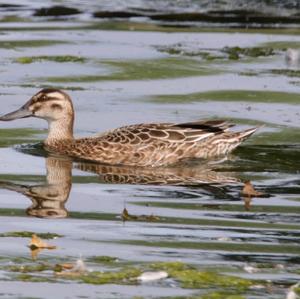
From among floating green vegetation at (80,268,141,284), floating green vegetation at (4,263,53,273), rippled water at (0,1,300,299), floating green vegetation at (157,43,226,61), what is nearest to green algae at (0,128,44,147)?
rippled water at (0,1,300,299)

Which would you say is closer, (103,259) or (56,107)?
(103,259)

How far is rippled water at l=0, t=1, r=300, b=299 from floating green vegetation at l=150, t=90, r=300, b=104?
26 millimetres

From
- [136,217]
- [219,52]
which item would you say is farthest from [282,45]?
[136,217]

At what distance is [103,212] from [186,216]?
73 centimetres

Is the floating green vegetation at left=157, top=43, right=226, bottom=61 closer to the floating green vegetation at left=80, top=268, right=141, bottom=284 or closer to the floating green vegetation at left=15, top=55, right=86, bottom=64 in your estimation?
the floating green vegetation at left=15, top=55, right=86, bottom=64

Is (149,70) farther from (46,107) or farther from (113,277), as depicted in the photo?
(113,277)

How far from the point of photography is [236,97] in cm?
1916

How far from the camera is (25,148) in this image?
16141mm

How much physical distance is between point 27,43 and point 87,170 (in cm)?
763

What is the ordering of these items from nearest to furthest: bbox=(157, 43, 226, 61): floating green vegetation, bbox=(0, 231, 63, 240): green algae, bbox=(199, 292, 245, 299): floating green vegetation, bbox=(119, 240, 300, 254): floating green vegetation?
bbox=(199, 292, 245, 299): floating green vegetation, bbox=(119, 240, 300, 254): floating green vegetation, bbox=(0, 231, 63, 240): green algae, bbox=(157, 43, 226, 61): floating green vegetation

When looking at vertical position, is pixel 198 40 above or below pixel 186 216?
above

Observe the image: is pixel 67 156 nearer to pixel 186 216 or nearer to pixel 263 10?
pixel 186 216

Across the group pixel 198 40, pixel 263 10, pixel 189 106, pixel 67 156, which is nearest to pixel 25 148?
pixel 67 156

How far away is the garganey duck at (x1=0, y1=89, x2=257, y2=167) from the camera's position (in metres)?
15.9
